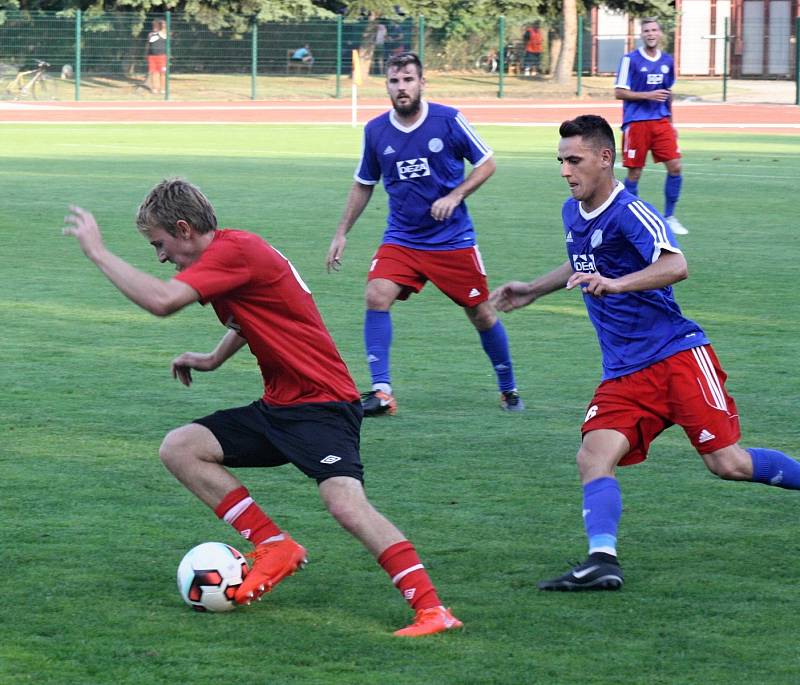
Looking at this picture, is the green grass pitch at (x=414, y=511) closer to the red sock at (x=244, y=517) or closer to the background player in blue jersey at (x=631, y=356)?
the red sock at (x=244, y=517)

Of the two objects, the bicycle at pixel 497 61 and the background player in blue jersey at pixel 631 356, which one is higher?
the bicycle at pixel 497 61

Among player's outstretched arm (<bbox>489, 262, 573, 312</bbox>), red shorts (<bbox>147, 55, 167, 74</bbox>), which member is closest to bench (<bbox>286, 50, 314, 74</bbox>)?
red shorts (<bbox>147, 55, 167, 74</bbox>)

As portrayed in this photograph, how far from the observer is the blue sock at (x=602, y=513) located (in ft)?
17.3

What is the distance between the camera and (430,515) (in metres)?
6.18

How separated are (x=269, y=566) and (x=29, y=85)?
41591 millimetres

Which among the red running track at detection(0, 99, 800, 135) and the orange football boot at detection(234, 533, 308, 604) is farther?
the red running track at detection(0, 99, 800, 135)

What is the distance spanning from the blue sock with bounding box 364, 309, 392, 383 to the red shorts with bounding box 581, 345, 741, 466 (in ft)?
9.48

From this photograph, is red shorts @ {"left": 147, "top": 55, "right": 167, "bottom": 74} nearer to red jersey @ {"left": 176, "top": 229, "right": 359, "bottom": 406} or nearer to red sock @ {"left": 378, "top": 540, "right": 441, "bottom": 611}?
red jersey @ {"left": 176, "top": 229, "right": 359, "bottom": 406}

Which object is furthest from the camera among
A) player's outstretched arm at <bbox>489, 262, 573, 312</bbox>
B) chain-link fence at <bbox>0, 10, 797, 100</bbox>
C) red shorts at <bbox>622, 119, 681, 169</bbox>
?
chain-link fence at <bbox>0, 10, 797, 100</bbox>

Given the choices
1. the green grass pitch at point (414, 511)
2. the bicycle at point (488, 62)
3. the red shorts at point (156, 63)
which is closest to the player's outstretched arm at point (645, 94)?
the green grass pitch at point (414, 511)

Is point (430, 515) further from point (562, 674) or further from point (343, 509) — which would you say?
point (562, 674)

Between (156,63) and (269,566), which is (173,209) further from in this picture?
(156,63)

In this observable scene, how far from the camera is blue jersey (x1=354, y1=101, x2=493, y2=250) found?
843 centimetres

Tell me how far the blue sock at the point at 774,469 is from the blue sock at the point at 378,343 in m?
3.03
